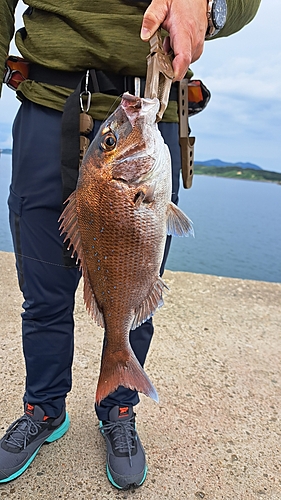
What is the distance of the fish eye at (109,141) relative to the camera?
1317 mm

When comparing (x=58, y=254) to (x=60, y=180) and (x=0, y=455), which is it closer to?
(x=60, y=180)

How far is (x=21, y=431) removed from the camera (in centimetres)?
200

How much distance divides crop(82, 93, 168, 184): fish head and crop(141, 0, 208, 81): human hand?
15cm

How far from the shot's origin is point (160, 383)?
8.96 ft

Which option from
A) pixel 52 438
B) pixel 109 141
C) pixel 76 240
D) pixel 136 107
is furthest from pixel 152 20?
pixel 52 438

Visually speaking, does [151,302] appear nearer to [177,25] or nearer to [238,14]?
[177,25]

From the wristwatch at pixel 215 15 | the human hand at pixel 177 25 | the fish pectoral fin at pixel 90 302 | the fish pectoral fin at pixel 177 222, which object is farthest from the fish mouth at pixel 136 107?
the fish pectoral fin at pixel 90 302

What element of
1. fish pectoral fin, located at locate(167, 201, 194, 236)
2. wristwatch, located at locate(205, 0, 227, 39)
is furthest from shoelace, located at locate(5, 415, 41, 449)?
wristwatch, located at locate(205, 0, 227, 39)

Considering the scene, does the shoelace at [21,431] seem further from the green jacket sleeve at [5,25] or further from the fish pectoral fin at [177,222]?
the green jacket sleeve at [5,25]

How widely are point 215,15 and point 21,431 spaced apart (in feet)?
6.13

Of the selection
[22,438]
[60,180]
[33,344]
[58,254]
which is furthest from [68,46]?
[22,438]

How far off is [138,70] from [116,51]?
4.3 inches

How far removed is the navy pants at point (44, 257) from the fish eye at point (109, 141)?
0.47m

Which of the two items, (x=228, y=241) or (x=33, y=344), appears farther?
(x=228, y=241)
